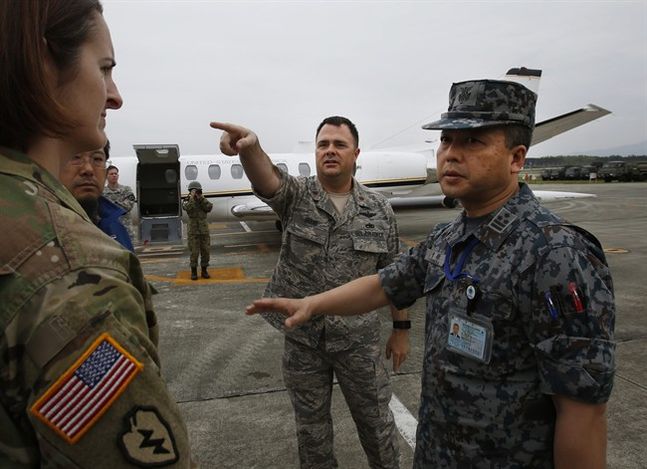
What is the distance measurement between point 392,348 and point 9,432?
101 inches

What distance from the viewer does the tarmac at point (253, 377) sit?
11.0 ft

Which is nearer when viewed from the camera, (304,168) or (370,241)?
(370,241)

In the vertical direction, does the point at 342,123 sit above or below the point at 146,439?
above

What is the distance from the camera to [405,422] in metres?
3.63

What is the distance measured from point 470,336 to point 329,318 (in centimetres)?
125

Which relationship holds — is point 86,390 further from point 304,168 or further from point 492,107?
point 304,168

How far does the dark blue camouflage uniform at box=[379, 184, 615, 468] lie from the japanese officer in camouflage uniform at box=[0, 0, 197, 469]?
1070 millimetres

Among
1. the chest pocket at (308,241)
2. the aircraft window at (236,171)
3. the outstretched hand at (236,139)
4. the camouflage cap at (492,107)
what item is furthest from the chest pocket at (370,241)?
the aircraft window at (236,171)

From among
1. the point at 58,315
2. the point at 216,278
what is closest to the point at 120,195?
the point at 216,278

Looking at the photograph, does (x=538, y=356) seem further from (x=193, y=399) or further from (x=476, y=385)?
(x=193, y=399)

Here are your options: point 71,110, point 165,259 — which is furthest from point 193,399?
point 165,259

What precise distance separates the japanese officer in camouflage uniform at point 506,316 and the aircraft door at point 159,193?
10161mm

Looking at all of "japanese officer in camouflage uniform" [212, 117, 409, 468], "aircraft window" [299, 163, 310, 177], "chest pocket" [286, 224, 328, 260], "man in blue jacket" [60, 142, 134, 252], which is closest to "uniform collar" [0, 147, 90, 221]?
"japanese officer in camouflage uniform" [212, 117, 409, 468]

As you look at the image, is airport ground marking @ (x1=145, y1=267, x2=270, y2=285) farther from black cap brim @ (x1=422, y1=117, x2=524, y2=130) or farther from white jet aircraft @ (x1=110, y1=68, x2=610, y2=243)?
black cap brim @ (x1=422, y1=117, x2=524, y2=130)
